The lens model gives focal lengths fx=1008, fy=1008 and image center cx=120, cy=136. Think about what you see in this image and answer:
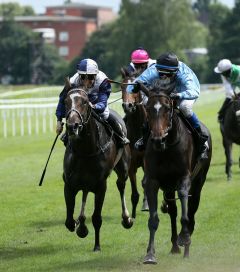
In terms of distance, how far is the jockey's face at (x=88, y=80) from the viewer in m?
11.0

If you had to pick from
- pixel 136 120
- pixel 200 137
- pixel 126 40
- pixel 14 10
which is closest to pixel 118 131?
pixel 200 137

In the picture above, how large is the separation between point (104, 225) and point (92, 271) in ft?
11.1

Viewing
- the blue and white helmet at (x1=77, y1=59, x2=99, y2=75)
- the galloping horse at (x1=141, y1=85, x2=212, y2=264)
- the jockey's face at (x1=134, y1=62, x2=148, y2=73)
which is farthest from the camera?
the jockey's face at (x1=134, y1=62, x2=148, y2=73)

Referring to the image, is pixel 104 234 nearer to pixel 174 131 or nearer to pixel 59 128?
pixel 59 128

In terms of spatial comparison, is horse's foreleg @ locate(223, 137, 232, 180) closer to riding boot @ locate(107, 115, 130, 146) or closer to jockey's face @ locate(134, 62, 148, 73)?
jockey's face @ locate(134, 62, 148, 73)

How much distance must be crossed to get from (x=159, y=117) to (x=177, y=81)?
3.41 ft

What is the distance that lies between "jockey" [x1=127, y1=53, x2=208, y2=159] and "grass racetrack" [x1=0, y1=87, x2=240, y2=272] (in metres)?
1.22

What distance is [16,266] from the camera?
33.5 feet

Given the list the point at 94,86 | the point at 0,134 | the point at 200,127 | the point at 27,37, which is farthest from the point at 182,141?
the point at 27,37

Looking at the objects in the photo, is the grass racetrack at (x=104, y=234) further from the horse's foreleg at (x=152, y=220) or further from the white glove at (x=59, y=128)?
the white glove at (x=59, y=128)

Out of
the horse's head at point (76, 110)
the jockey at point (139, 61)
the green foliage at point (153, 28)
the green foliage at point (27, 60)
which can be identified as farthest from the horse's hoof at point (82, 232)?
the green foliage at point (27, 60)

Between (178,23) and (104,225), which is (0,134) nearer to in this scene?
(104,225)

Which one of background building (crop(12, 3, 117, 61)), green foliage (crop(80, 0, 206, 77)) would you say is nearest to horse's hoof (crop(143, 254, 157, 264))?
green foliage (crop(80, 0, 206, 77))

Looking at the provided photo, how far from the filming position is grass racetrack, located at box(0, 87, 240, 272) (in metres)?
10.1
